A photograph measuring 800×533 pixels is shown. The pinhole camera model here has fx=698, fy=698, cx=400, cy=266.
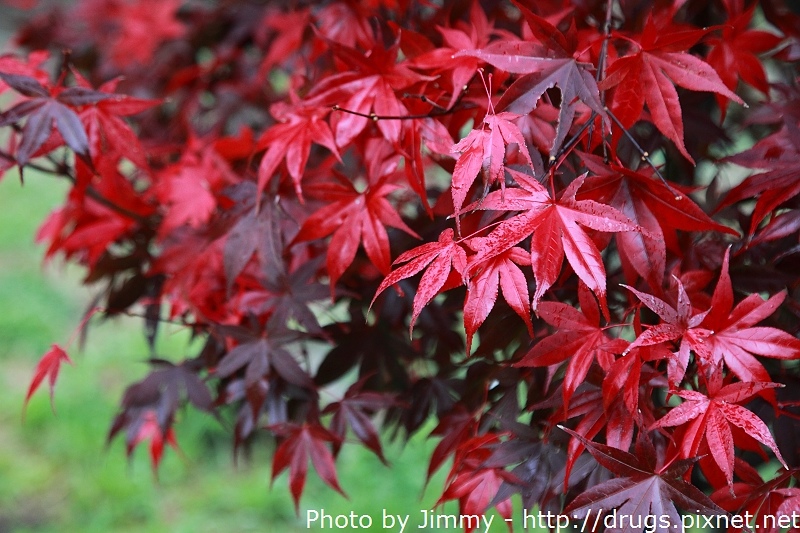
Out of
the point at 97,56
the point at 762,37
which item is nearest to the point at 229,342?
the point at 762,37

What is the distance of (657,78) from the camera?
0.88 m

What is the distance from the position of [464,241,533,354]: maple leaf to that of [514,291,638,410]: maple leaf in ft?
0.27

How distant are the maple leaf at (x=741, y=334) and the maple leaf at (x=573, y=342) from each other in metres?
0.13

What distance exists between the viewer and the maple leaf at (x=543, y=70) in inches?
33.1

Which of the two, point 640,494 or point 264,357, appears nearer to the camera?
point 640,494

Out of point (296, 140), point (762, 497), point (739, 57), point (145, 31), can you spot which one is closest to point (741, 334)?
point (762, 497)

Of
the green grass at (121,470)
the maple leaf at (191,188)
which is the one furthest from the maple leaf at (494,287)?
the green grass at (121,470)

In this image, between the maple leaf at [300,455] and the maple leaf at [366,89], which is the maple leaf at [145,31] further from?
the maple leaf at [300,455]

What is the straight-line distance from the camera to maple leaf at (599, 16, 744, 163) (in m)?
0.87

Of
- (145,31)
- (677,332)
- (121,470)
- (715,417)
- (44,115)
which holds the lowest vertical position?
(121,470)

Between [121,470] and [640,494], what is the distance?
230cm

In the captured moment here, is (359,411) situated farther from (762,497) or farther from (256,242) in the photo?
(762,497)

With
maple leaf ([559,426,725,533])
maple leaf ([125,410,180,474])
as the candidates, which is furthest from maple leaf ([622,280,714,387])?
maple leaf ([125,410,180,474])

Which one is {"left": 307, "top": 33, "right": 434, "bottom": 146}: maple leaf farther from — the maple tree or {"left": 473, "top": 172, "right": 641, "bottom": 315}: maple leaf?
{"left": 473, "top": 172, "right": 641, "bottom": 315}: maple leaf
